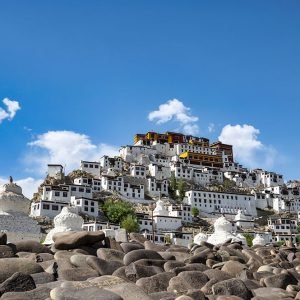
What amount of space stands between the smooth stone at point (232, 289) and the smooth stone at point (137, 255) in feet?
9.55

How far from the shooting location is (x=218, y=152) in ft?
399

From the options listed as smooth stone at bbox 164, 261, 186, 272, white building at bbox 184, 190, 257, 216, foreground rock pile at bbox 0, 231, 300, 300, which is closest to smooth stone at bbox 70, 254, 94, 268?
foreground rock pile at bbox 0, 231, 300, 300

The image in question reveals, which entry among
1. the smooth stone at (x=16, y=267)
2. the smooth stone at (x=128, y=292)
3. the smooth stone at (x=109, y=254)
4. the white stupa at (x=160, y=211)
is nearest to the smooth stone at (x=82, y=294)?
the smooth stone at (x=128, y=292)

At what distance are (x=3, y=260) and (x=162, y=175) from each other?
92.1 metres

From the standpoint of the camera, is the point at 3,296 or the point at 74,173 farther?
the point at 74,173

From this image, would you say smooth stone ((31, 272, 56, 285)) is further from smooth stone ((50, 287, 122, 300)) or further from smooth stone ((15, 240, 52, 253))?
smooth stone ((15, 240, 52, 253))

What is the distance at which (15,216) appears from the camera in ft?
66.4

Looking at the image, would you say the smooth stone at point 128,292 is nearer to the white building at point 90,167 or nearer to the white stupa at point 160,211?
the white stupa at point 160,211

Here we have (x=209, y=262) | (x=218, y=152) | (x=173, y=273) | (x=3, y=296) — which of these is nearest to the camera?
(x=3, y=296)

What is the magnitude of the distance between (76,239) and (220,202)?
8136 cm

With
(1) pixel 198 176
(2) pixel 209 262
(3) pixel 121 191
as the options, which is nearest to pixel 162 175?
(1) pixel 198 176

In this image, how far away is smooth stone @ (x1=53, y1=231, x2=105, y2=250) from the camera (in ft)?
47.3

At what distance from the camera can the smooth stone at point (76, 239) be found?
1443cm

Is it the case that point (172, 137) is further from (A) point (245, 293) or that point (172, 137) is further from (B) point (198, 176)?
(A) point (245, 293)
